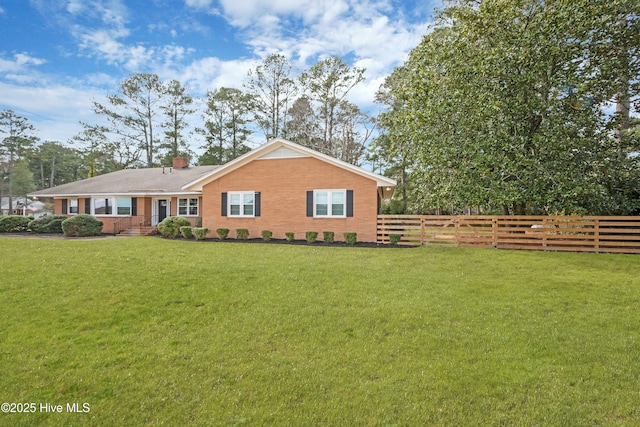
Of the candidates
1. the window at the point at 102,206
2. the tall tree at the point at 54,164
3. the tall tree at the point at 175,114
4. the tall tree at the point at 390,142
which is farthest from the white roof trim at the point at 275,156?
the tall tree at the point at 54,164

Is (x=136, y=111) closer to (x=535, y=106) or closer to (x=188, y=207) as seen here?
(x=188, y=207)

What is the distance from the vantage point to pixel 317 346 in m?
4.92

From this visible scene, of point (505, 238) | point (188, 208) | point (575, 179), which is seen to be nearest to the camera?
point (575, 179)

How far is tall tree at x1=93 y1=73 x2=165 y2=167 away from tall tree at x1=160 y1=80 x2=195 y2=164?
0.97 m

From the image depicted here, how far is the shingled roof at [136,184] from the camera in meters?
21.8

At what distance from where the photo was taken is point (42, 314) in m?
6.08

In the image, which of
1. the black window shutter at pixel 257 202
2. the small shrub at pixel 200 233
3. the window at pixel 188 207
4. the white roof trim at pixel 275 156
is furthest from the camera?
the window at pixel 188 207

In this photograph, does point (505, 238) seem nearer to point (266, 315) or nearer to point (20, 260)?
point (266, 315)

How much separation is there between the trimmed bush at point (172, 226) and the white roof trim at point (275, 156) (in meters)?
1.96

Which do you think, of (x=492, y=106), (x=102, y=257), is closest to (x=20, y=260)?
(x=102, y=257)

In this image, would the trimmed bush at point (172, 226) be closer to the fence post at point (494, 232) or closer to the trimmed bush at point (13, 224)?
the trimmed bush at point (13, 224)

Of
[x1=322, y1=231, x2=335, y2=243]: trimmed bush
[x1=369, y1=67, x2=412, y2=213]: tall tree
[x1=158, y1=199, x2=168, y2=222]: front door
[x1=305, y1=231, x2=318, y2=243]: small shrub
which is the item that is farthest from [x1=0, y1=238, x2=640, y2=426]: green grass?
[x1=369, y1=67, x2=412, y2=213]: tall tree

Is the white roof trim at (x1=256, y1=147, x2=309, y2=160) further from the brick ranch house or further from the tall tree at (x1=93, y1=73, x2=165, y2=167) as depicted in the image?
the tall tree at (x1=93, y1=73, x2=165, y2=167)

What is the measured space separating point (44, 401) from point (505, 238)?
15961 mm
